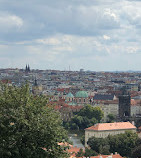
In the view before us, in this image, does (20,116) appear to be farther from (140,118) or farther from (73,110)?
(73,110)

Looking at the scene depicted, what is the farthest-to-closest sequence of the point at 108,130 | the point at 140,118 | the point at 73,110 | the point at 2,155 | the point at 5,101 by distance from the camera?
the point at 73,110, the point at 140,118, the point at 108,130, the point at 5,101, the point at 2,155

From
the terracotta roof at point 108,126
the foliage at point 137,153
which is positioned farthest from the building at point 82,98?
the foliage at point 137,153

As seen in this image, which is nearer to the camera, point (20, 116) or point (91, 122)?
point (20, 116)

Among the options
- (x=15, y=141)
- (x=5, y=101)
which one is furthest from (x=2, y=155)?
(x=5, y=101)

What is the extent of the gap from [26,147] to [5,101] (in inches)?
95.4

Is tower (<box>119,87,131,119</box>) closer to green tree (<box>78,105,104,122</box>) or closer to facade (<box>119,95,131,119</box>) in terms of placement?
facade (<box>119,95,131,119</box>)

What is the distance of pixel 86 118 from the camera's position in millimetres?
91562

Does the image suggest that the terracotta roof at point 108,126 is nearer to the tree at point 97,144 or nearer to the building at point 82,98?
the tree at point 97,144

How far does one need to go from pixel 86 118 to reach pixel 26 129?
6959cm

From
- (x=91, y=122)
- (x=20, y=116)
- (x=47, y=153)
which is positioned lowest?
(x=91, y=122)

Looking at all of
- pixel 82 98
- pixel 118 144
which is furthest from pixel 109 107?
pixel 118 144

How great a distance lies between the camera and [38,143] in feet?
74.6

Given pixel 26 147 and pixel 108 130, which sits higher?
pixel 26 147

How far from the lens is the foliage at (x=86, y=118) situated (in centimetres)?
8944
